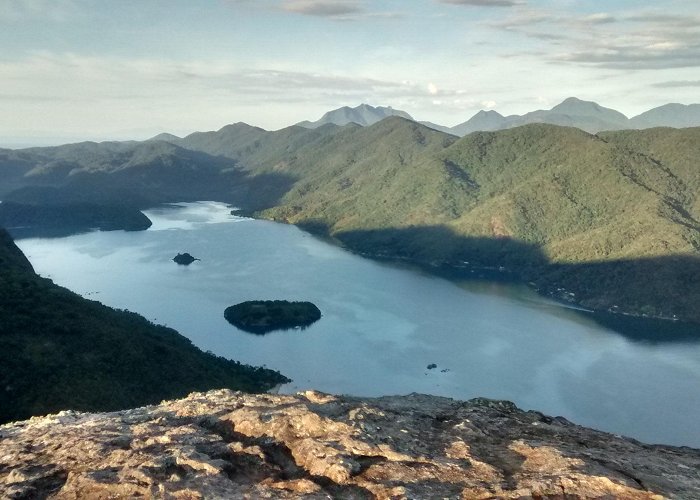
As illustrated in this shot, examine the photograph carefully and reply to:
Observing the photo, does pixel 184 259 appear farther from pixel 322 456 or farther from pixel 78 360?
pixel 322 456

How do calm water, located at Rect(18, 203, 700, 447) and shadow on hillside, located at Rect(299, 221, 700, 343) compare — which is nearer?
calm water, located at Rect(18, 203, 700, 447)

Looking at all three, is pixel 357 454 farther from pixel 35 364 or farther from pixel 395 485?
pixel 35 364

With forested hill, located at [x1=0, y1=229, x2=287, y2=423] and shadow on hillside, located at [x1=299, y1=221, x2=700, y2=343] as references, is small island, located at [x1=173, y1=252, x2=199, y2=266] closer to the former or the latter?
forested hill, located at [x1=0, y1=229, x2=287, y2=423]

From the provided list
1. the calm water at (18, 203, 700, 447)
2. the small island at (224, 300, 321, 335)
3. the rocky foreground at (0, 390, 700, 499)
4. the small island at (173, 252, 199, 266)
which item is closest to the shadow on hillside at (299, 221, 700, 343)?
the calm water at (18, 203, 700, 447)

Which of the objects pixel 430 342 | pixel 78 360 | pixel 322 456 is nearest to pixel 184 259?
pixel 430 342

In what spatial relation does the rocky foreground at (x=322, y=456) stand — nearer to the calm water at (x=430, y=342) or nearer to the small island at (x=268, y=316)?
the calm water at (x=430, y=342)

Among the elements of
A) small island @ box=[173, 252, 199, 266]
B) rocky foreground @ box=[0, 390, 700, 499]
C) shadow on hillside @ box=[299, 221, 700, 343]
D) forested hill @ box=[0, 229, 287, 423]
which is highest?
rocky foreground @ box=[0, 390, 700, 499]
